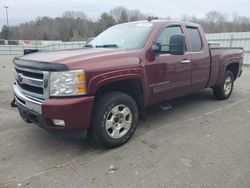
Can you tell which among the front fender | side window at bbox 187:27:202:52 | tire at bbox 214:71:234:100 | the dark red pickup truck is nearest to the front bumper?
the dark red pickup truck

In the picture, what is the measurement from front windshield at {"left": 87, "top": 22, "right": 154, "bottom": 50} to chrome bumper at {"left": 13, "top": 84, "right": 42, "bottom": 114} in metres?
1.61

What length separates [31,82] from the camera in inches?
137

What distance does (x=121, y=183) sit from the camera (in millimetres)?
2902

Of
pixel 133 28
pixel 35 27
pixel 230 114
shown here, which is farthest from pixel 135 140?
pixel 35 27

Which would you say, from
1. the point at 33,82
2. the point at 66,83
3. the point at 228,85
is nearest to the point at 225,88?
the point at 228,85

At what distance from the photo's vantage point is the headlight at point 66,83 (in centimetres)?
315

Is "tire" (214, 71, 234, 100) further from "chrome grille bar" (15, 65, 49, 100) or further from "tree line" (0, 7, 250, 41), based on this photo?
"tree line" (0, 7, 250, 41)

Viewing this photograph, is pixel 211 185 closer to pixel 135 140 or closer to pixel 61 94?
pixel 135 140

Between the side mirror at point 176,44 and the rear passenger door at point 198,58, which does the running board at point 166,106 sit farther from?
the side mirror at point 176,44

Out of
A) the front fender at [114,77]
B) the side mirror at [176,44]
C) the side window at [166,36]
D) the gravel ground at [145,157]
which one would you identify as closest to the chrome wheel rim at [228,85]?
the gravel ground at [145,157]

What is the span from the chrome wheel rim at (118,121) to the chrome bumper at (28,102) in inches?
35.8

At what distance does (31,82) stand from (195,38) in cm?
342

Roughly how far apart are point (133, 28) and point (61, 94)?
2136mm

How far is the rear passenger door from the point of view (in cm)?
505
